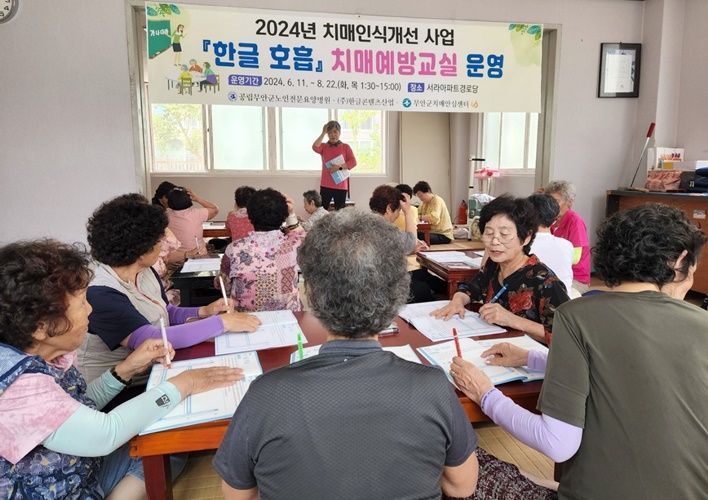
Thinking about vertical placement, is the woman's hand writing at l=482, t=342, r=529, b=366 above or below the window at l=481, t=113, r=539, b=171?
below

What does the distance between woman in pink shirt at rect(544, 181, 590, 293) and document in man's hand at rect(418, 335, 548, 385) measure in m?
1.95

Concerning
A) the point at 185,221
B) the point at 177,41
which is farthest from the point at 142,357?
the point at 177,41

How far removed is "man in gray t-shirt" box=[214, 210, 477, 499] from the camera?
0.76 metres

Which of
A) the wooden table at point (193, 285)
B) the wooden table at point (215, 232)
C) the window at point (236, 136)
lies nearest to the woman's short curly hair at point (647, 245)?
the wooden table at point (193, 285)

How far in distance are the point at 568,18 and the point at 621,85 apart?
33.2 inches

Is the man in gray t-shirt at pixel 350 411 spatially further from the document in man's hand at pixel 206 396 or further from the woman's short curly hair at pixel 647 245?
the woman's short curly hair at pixel 647 245

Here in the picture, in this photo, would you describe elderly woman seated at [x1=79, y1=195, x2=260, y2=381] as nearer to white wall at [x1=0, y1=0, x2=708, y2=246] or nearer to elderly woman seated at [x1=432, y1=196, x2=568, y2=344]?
elderly woman seated at [x1=432, y1=196, x2=568, y2=344]

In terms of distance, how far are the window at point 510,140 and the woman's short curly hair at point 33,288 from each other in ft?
20.7

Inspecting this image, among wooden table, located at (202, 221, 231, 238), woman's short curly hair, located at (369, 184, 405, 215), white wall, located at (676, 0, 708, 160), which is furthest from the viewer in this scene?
white wall, located at (676, 0, 708, 160)

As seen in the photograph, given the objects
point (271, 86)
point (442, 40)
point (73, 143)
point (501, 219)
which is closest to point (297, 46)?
point (271, 86)

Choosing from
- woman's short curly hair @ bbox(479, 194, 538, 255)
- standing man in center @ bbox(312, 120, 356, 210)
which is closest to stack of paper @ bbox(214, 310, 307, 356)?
woman's short curly hair @ bbox(479, 194, 538, 255)

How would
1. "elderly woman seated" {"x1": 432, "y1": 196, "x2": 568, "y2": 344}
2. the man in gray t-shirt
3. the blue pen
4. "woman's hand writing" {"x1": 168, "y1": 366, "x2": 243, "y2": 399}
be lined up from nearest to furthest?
the man in gray t-shirt, "woman's hand writing" {"x1": 168, "y1": 366, "x2": 243, "y2": 399}, "elderly woman seated" {"x1": 432, "y1": 196, "x2": 568, "y2": 344}, the blue pen

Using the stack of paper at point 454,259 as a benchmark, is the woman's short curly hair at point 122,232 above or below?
above

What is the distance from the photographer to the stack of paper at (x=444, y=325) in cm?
162
